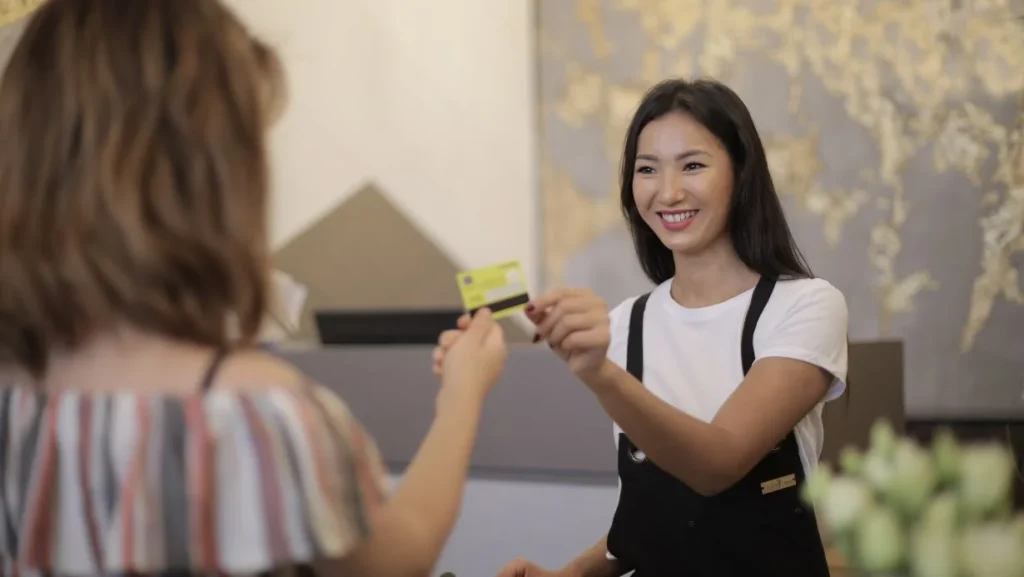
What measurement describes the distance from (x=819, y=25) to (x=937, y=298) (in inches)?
40.5

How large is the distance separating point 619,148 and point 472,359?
9.89 feet

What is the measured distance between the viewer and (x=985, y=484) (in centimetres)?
68

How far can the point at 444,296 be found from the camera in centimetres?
408

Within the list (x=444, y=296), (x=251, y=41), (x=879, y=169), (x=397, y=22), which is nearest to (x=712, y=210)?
(x=251, y=41)

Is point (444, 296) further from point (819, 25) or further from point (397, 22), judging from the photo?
point (819, 25)

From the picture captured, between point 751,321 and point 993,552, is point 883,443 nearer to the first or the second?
point 993,552

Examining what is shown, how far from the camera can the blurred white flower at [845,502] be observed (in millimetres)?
707

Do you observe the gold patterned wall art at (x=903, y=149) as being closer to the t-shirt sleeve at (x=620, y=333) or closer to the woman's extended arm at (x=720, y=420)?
the t-shirt sleeve at (x=620, y=333)

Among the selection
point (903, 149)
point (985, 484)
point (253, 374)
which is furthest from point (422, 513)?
point (903, 149)

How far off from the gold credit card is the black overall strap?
403mm

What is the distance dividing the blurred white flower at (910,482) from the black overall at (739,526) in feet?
2.52

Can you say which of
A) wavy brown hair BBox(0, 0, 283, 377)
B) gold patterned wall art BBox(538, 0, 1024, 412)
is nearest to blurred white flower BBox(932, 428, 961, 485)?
wavy brown hair BBox(0, 0, 283, 377)

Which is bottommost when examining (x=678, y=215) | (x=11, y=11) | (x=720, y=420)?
(x=720, y=420)

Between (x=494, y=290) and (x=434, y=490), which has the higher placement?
(x=494, y=290)
